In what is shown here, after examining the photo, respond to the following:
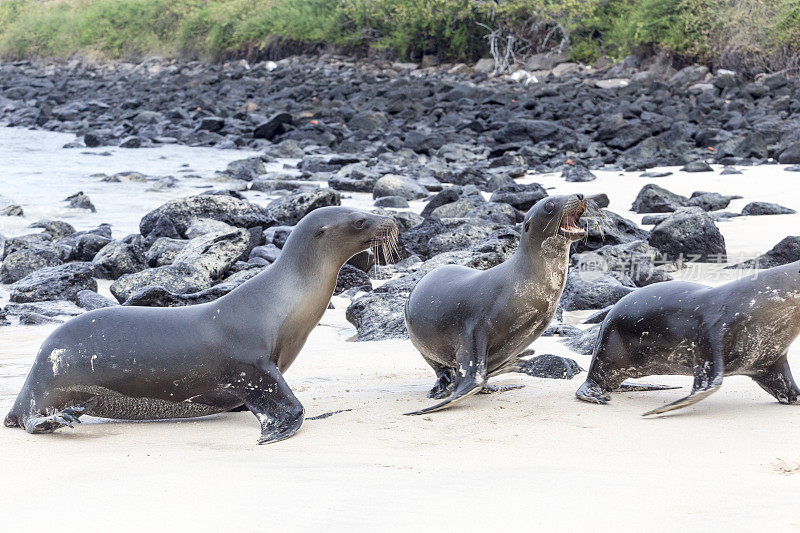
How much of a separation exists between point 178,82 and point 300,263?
35.8 m

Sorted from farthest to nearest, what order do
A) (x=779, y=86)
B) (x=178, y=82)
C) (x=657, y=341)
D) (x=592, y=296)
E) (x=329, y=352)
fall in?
(x=178, y=82) → (x=779, y=86) → (x=592, y=296) → (x=329, y=352) → (x=657, y=341)

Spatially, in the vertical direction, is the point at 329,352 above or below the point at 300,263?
below

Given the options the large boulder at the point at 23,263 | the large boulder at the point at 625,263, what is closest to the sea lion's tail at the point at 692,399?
the large boulder at the point at 625,263

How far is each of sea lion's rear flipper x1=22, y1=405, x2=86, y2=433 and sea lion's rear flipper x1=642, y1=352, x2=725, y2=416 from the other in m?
2.34

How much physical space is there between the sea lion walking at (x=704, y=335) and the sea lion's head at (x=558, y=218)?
0.46 metres

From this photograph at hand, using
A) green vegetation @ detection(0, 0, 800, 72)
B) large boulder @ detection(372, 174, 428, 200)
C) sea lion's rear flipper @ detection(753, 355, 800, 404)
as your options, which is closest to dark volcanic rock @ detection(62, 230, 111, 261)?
large boulder @ detection(372, 174, 428, 200)

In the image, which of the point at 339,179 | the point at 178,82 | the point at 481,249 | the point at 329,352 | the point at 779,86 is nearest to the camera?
the point at 329,352

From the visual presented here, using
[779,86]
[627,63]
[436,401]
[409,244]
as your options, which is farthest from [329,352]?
[627,63]

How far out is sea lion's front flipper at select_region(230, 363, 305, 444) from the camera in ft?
12.7

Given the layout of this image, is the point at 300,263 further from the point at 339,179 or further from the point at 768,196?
the point at 339,179

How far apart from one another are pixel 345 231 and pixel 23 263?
221 inches

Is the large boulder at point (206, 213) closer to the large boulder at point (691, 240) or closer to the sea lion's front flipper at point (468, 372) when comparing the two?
the large boulder at point (691, 240)

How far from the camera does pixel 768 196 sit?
37.5 ft

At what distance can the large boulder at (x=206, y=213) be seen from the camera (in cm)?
1026
